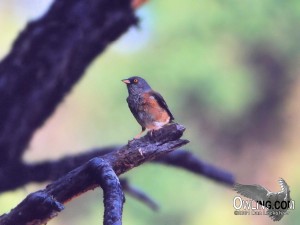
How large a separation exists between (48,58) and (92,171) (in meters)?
0.57

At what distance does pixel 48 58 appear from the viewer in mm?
1344

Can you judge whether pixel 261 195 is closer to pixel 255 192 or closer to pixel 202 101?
pixel 255 192

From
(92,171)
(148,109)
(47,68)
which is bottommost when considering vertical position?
(92,171)

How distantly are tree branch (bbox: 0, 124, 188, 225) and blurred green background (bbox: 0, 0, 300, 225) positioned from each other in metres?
0.99

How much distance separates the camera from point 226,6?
215 cm

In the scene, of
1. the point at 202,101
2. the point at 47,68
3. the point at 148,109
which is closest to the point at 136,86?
the point at 148,109

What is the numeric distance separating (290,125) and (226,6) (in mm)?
500

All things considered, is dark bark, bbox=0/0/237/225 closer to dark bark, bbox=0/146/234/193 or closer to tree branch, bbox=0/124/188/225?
dark bark, bbox=0/146/234/193

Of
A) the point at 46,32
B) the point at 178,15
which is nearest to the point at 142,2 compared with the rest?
the point at 46,32

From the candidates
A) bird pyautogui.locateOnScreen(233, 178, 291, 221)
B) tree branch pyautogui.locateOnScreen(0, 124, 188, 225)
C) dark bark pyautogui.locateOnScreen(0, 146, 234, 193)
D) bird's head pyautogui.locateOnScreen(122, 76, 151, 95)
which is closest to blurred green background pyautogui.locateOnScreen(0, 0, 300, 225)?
dark bark pyautogui.locateOnScreen(0, 146, 234, 193)

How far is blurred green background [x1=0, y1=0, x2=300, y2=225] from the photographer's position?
197 cm

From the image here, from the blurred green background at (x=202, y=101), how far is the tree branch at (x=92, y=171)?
99 centimetres

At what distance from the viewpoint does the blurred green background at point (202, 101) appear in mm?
1966

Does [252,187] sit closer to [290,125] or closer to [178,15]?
[290,125]
